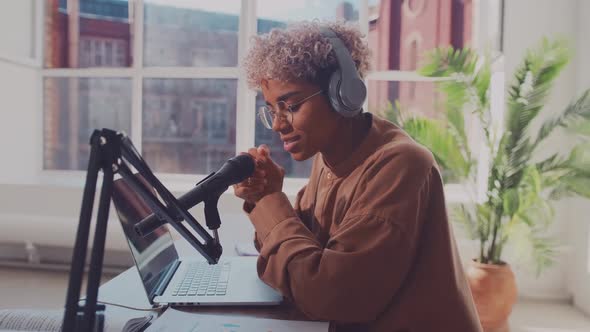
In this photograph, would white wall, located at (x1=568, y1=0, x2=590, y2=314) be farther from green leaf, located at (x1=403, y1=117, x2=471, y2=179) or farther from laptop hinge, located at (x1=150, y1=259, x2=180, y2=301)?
laptop hinge, located at (x1=150, y1=259, x2=180, y2=301)

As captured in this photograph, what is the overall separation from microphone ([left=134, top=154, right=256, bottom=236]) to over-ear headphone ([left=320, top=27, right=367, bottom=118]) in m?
0.21

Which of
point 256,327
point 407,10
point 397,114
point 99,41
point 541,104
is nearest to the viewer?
point 256,327

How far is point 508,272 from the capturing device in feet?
8.32

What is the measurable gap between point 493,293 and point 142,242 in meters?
2.05

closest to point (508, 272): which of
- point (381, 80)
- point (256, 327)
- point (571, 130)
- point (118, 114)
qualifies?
point (571, 130)

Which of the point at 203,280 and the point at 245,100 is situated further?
the point at 245,100

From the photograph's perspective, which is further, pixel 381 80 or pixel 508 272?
pixel 381 80

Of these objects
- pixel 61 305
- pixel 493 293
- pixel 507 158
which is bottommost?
pixel 61 305

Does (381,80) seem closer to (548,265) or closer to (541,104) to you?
(541,104)

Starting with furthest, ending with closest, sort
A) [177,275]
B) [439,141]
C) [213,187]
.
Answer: [439,141] → [177,275] → [213,187]

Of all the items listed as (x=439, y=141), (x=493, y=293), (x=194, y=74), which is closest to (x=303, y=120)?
(x=439, y=141)

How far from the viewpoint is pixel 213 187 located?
0.78 meters

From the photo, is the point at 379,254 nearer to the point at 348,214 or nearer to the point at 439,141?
the point at 348,214

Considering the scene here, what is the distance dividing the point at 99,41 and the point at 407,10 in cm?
214
